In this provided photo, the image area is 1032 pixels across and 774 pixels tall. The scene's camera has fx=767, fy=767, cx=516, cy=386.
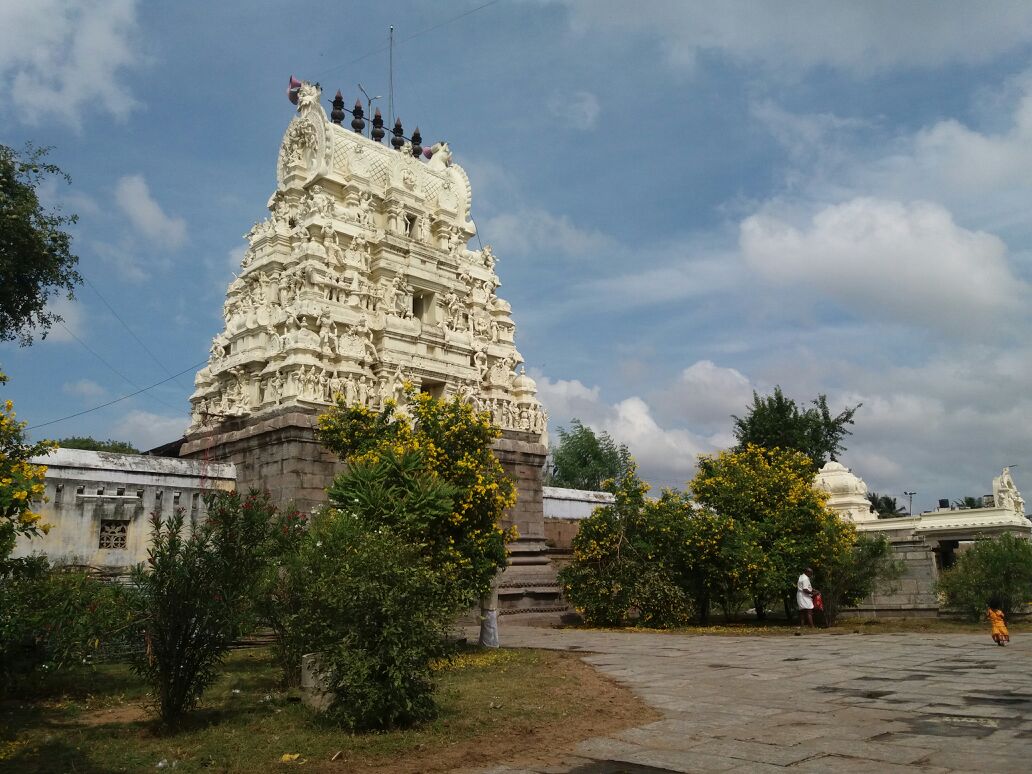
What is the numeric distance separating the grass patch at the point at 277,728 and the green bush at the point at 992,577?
1215 cm

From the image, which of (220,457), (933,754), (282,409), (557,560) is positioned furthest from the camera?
(557,560)

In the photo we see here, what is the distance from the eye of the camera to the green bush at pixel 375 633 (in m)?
7.76

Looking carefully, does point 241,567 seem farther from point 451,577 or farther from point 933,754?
point 933,754

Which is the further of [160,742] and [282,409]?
[282,409]

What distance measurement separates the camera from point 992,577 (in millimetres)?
17906

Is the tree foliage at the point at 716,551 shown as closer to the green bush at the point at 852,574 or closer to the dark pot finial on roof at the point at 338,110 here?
the green bush at the point at 852,574

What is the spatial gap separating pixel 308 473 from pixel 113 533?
483 centimetres

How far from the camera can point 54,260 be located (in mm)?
16859

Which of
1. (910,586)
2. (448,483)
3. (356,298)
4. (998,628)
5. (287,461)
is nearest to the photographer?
(998,628)

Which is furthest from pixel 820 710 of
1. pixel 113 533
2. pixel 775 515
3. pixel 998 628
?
pixel 113 533

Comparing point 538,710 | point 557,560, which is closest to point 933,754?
point 538,710

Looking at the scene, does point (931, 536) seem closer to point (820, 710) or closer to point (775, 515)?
point (775, 515)

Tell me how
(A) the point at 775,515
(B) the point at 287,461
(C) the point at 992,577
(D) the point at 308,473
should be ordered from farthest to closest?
(D) the point at 308,473 → (B) the point at 287,461 → (A) the point at 775,515 → (C) the point at 992,577

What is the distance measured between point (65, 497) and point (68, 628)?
10.3 m
